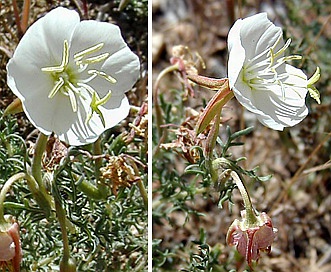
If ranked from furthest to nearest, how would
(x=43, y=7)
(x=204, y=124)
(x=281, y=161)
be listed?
(x=281, y=161)
(x=43, y=7)
(x=204, y=124)

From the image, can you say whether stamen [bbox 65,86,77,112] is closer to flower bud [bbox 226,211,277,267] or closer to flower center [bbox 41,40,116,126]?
flower center [bbox 41,40,116,126]

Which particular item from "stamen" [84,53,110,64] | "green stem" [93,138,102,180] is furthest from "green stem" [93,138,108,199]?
"stamen" [84,53,110,64]

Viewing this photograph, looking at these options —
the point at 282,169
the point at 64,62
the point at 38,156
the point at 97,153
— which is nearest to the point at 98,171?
the point at 97,153

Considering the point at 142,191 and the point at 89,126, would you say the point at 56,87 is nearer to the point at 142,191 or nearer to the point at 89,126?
the point at 89,126

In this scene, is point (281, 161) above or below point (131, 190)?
below

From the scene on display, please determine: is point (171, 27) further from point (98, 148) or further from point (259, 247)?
point (259, 247)

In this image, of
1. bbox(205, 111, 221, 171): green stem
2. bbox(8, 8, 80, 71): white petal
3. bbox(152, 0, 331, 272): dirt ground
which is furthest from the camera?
bbox(152, 0, 331, 272): dirt ground

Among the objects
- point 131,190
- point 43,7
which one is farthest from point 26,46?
point 43,7

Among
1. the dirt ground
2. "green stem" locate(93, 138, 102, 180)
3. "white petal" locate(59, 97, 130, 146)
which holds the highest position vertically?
"white petal" locate(59, 97, 130, 146)
